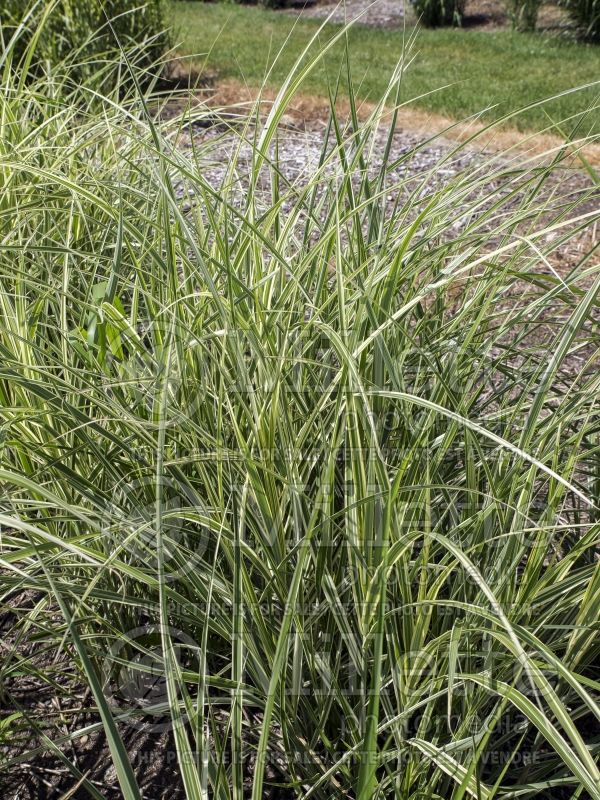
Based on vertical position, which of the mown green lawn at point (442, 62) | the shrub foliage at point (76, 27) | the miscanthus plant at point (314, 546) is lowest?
the miscanthus plant at point (314, 546)

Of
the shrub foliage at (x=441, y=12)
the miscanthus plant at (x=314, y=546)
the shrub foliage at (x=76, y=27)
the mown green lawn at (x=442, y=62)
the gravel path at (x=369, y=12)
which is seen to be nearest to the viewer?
the miscanthus plant at (x=314, y=546)

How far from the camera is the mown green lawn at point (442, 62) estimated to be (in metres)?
5.42

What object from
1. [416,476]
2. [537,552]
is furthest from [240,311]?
[537,552]

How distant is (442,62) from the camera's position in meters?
6.90

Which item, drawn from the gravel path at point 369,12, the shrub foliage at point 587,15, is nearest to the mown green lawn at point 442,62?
the shrub foliage at point 587,15

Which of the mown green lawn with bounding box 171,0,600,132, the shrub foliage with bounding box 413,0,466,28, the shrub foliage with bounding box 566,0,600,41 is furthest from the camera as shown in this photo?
the shrub foliage with bounding box 413,0,466,28

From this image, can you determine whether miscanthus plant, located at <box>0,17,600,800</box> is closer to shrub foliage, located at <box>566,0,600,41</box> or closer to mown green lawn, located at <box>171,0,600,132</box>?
mown green lawn, located at <box>171,0,600,132</box>

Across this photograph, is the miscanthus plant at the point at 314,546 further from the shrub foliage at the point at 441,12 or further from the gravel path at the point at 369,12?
the gravel path at the point at 369,12

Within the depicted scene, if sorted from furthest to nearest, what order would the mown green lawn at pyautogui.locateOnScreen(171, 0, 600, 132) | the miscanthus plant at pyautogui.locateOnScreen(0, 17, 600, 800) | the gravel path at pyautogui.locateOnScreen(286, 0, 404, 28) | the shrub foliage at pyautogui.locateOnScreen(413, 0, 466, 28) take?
the gravel path at pyautogui.locateOnScreen(286, 0, 404, 28) < the shrub foliage at pyautogui.locateOnScreen(413, 0, 466, 28) < the mown green lawn at pyautogui.locateOnScreen(171, 0, 600, 132) < the miscanthus plant at pyautogui.locateOnScreen(0, 17, 600, 800)

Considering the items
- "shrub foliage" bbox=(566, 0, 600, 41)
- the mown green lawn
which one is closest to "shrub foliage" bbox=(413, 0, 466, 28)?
the mown green lawn

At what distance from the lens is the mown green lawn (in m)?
5.42

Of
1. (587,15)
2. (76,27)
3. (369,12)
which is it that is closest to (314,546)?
(76,27)

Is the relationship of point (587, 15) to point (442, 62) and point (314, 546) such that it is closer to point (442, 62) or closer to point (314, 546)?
point (442, 62)

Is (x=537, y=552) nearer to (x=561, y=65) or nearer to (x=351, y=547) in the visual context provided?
(x=351, y=547)
